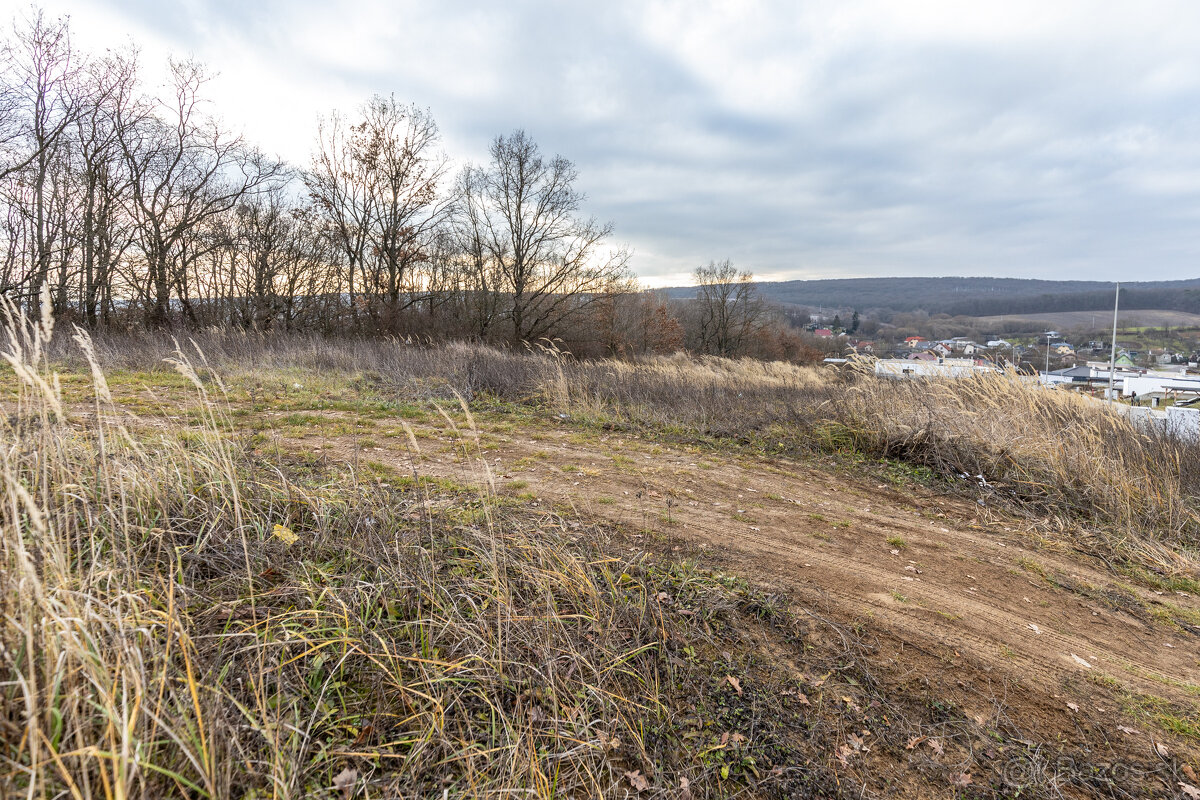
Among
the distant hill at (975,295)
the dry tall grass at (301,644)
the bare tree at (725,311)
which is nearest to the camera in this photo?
the dry tall grass at (301,644)

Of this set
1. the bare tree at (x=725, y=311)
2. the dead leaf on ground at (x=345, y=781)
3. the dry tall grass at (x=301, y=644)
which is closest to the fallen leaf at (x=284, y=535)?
the dry tall grass at (x=301, y=644)

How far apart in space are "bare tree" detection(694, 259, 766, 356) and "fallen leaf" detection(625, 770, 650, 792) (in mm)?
42093

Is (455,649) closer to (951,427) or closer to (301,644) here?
(301,644)

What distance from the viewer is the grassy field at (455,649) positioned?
1.30m

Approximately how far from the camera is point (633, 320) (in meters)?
37.3

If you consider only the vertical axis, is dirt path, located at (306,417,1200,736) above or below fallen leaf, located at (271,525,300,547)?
below

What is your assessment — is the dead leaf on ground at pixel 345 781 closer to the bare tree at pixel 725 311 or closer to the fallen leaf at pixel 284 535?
the fallen leaf at pixel 284 535

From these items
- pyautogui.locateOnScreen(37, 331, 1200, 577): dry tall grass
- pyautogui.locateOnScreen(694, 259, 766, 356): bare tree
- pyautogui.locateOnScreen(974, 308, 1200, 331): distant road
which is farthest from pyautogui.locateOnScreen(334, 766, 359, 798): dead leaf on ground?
pyautogui.locateOnScreen(974, 308, 1200, 331): distant road

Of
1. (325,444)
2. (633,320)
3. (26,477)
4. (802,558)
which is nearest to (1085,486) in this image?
(802,558)

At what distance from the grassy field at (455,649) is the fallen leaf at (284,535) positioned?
0.02 meters

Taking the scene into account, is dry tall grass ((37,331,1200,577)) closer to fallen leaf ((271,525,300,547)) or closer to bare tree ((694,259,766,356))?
fallen leaf ((271,525,300,547))

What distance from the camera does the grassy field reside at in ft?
4.27

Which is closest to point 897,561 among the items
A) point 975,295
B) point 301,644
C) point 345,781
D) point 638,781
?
point 638,781

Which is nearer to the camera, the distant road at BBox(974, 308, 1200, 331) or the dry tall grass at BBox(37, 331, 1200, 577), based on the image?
the dry tall grass at BBox(37, 331, 1200, 577)
